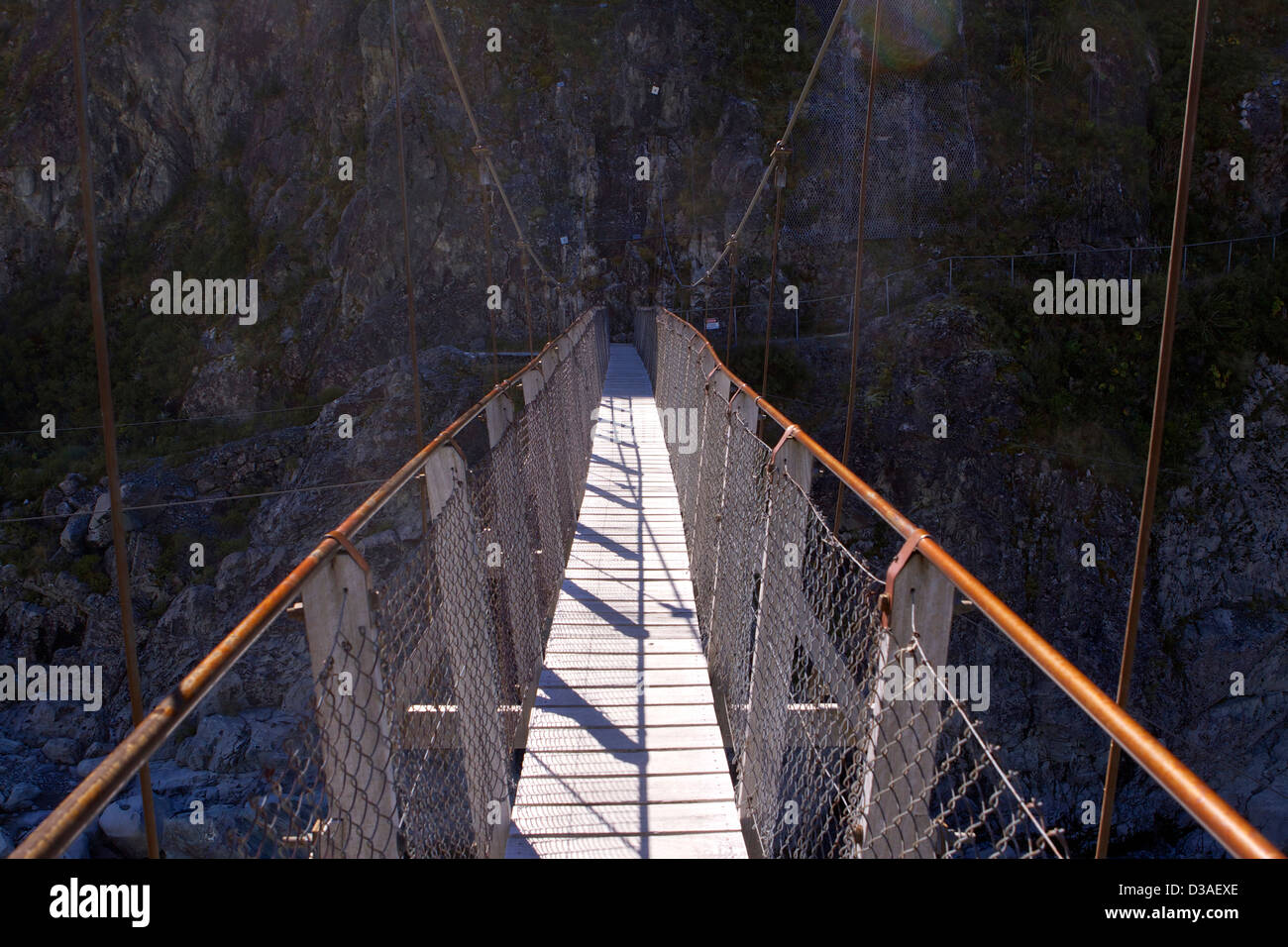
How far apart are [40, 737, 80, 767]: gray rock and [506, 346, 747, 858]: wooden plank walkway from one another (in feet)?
34.7

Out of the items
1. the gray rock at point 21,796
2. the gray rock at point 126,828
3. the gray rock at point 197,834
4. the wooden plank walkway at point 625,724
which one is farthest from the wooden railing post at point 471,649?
the gray rock at point 21,796

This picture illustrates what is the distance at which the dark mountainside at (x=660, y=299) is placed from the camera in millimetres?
10125

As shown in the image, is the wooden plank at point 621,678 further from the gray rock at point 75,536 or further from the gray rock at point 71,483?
the gray rock at point 71,483

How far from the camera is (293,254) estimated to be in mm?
18297

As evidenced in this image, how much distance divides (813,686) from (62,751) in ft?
40.8

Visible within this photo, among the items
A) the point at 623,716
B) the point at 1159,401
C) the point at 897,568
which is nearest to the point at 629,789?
the point at 623,716

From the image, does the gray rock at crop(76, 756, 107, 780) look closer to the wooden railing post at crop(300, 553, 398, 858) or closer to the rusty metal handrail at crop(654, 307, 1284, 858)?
the wooden railing post at crop(300, 553, 398, 858)

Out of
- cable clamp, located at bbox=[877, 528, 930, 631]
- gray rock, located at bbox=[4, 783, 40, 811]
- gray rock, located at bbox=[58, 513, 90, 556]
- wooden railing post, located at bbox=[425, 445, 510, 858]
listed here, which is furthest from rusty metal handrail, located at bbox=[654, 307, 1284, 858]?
gray rock, located at bbox=[58, 513, 90, 556]

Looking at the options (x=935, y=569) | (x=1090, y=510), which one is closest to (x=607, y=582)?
(x=935, y=569)

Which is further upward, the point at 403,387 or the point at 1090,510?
the point at 403,387

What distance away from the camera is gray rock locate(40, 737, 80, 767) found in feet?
34.6

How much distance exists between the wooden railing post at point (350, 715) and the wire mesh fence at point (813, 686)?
24.5 inches
